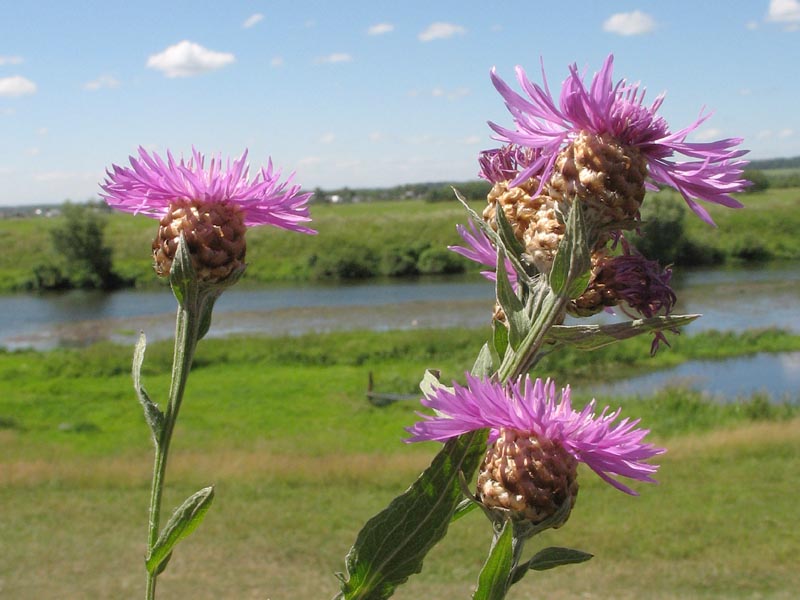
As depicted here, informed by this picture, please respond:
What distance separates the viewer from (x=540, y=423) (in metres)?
0.88

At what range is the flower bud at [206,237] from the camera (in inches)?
42.4

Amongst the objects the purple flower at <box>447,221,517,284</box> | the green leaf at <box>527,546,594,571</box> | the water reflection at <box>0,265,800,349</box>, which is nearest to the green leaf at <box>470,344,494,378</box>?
the purple flower at <box>447,221,517,284</box>

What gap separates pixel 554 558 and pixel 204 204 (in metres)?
0.64

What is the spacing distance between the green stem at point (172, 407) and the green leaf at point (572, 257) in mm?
446

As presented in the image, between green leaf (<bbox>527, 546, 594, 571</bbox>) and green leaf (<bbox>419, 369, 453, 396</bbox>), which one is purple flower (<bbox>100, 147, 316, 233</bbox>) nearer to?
green leaf (<bbox>419, 369, 453, 396</bbox>)

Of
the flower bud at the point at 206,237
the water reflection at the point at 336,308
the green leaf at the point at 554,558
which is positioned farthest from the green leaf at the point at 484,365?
the water reflection at the point at 336,308

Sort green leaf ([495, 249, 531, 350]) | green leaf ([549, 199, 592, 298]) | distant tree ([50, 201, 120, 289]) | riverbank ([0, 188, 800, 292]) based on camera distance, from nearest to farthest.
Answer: green leaf ([549, 199, 592, 298])
green leaf ([495, 249, 531, 350])
riverbank ([0, 188, 800, 292])
distant tree ([50, 201, 120, 289])

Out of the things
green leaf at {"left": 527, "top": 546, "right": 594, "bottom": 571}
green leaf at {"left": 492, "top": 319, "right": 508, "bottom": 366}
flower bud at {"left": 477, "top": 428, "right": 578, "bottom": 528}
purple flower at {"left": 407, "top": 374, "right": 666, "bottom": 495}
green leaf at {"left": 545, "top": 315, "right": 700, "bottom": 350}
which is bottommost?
green leaf at {"left": 527, "top": 546, "right": 594, "bottom": 571}

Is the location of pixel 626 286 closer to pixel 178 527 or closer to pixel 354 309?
pixel 178 527

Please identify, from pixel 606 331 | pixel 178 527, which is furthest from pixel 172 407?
pixel 606 331

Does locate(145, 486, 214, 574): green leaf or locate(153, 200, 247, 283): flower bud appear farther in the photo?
locate(153, 200, 247, 283): flower bud

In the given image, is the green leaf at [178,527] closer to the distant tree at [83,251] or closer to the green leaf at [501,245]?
the green leaf at [501,245]

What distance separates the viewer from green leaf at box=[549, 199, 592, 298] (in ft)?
2.71

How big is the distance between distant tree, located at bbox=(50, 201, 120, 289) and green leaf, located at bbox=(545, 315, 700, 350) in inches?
1944
